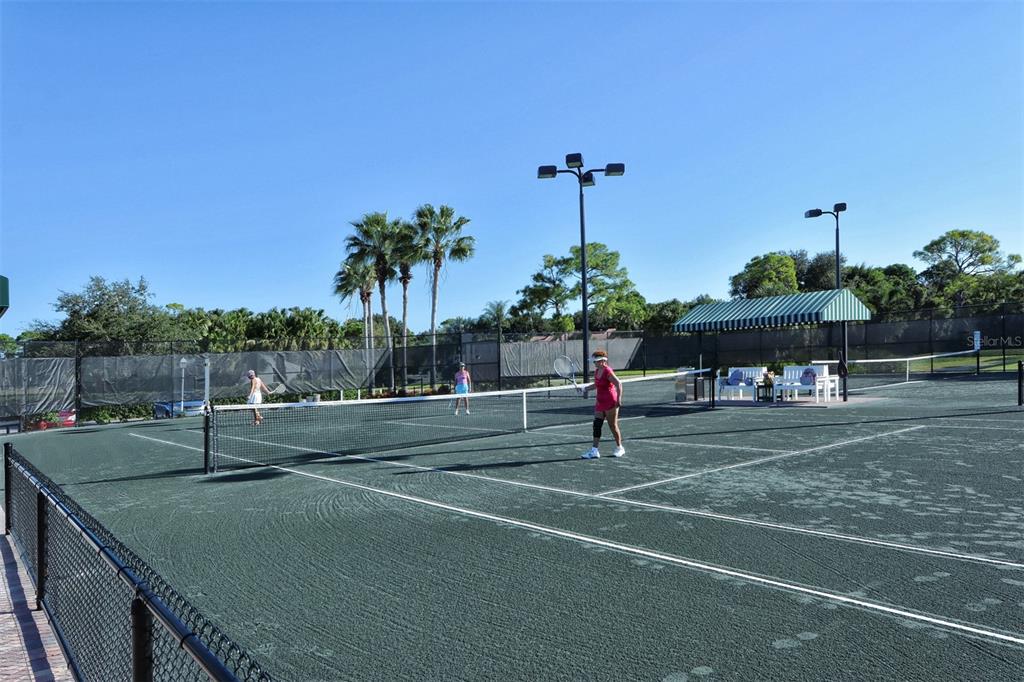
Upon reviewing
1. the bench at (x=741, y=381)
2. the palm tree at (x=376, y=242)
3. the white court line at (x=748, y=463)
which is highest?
the palm tree at (x=376, y=242)

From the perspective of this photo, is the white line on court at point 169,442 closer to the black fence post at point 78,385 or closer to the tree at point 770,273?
the black fence post at point 78,385

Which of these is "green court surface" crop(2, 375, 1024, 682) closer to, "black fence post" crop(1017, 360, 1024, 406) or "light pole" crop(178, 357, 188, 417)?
"black fence post" crop(1017, 360, 1024, 406)

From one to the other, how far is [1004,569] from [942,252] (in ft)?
314

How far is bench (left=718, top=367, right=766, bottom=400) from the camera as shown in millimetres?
21625

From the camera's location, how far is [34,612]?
5391 mm

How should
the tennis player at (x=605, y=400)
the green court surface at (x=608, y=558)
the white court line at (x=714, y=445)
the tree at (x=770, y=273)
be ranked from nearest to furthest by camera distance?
the green court surface at (x=608, y=558)
the tennis player at (x=605, y=400)
the white court line at (x=714, y=445)
the tree at (x=770, y=273)

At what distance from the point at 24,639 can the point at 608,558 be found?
4256 mm

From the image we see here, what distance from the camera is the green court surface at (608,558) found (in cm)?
429

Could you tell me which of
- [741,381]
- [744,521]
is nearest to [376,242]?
[741,381]

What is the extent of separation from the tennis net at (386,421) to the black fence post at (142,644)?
9565 mm

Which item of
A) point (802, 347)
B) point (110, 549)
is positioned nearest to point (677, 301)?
point (802, 347)

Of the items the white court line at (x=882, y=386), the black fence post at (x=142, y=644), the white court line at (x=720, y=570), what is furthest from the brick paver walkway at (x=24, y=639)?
the white court line at (x=882, y=386)

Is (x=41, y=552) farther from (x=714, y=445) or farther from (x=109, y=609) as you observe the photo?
(x=714, y=445)

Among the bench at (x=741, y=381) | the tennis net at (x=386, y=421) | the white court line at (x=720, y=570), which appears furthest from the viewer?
the bench at (x=741, y=381)
